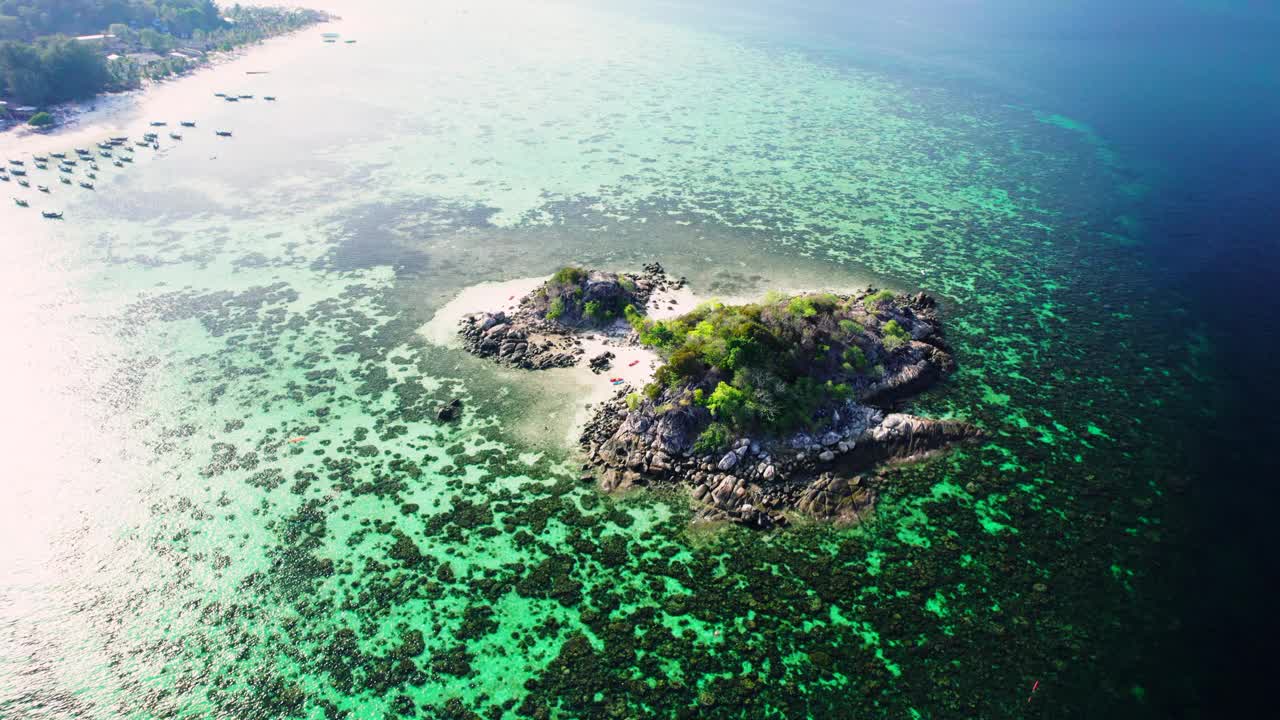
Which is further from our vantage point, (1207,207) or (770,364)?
(1207,207)

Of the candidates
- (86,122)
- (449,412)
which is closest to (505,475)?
(449,412)

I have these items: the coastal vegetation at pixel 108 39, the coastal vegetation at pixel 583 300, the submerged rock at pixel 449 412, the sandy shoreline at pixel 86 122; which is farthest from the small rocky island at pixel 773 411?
the coastal vegetation at pixel 108 39

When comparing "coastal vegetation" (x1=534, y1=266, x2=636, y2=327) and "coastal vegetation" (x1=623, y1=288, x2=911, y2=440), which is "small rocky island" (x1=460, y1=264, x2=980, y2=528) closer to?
"coastal vegetation" (x1=623, y1=288, x2=911, y2=440)

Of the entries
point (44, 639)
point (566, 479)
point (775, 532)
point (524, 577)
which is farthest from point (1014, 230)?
point (44, 639)

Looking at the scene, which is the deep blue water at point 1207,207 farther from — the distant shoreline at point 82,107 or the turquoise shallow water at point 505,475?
the distant shoreline at point 82,107

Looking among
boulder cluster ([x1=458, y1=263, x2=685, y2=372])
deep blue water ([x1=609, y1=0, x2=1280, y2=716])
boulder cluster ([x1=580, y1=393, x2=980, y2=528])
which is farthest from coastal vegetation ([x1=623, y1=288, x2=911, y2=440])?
deep blue water ([x1=609, y1=0, x2=1280, y2=716])

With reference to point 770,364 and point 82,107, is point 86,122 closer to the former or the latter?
point 82,107

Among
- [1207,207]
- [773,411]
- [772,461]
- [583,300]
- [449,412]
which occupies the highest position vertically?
[1207,207]

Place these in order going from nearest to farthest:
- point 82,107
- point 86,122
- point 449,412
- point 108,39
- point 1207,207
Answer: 1. point 449,412
2. point 1207,207
3. point 86,122
4. point 82,107
5. point 108,39
